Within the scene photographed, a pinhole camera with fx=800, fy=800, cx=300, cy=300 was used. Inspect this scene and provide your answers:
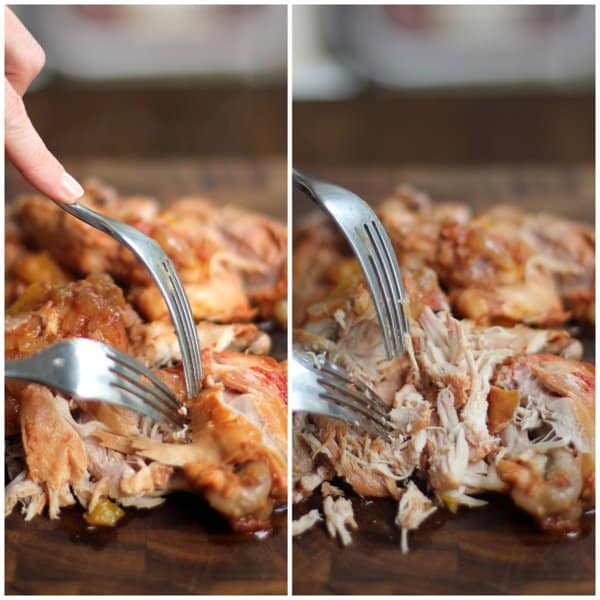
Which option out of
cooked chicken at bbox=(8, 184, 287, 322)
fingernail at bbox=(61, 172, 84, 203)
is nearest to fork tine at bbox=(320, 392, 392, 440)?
cooked chicken at bbox=(8, 184, 287, 322)

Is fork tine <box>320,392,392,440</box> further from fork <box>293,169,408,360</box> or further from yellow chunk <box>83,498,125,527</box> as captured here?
yellow chunk <box>83,498,125,527</box>

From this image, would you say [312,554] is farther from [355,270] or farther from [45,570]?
[355,270]

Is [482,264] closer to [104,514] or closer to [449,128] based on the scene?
[449,128]

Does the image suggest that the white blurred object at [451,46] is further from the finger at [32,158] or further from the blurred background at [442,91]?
the finger at [32,158]


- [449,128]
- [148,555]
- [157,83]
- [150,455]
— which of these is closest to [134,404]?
[150,455]

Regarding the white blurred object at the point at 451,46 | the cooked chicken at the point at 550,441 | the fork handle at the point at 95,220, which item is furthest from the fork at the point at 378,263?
the white blurred object at the point at 451,46

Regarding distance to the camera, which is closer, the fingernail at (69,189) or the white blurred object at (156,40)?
the fingernail at (69,189)
